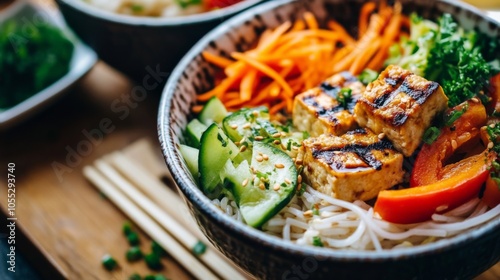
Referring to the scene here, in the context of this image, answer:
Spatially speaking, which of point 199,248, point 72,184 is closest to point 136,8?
point 72,184

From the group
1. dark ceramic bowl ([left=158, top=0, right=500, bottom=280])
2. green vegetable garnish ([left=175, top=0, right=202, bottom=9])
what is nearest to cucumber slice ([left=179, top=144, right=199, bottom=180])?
dark ceramic bowl ([left=158, top=0, right=500, bottom=280])

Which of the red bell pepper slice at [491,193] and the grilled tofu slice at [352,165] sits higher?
the grilled tofu slice at [352,165]

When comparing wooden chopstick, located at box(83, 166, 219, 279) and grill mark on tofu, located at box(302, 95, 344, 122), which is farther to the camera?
wooden chopstick, located at box(83, 166, 219, 279)

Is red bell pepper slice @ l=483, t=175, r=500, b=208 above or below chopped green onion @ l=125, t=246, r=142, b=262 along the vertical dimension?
above

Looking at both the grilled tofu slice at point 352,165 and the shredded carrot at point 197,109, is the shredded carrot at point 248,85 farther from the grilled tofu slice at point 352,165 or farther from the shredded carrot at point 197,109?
the grilled tofu slice at point 352,165

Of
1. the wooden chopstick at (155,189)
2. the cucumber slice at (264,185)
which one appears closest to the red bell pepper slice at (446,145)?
the cucumber slice at (264,185)

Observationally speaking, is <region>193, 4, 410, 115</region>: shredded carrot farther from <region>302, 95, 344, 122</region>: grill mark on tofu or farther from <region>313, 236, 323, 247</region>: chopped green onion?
<region>313, 236, 323, 247</region>: chopped green onion

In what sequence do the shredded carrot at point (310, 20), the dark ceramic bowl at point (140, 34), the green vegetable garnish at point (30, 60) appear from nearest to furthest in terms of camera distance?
the shredded carrot at point (310, 20) < the dark ceramic bowl at point (140, 34) < the green vegetable garnish at point (30, 60)
